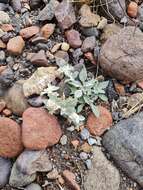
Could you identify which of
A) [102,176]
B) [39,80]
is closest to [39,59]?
[39,80]

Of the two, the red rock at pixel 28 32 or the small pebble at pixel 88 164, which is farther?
the red rock at pixel 28 32

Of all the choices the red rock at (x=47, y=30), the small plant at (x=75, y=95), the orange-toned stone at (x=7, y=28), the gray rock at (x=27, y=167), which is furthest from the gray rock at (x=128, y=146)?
the orange-toned stone at (x=7, y=28)

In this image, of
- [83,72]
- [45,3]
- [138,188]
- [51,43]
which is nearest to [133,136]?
[138,188]

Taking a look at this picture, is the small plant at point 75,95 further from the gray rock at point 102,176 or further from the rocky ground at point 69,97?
the gray rock at point 102,176

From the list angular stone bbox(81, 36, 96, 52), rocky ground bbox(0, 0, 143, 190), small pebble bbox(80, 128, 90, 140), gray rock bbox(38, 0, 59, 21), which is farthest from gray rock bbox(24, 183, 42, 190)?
gray rock bbox(38, 0, 59, 21)

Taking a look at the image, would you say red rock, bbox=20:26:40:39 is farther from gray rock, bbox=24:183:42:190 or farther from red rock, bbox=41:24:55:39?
gray rock, bbox=24:183:42:190

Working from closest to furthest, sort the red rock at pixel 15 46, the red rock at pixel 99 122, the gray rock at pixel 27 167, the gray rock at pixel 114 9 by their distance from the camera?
the gray rock at pixel 27 167
the red rock at pixel 99 122
the red rock at pixel 15 46
the gray rock at pixel 114 9
